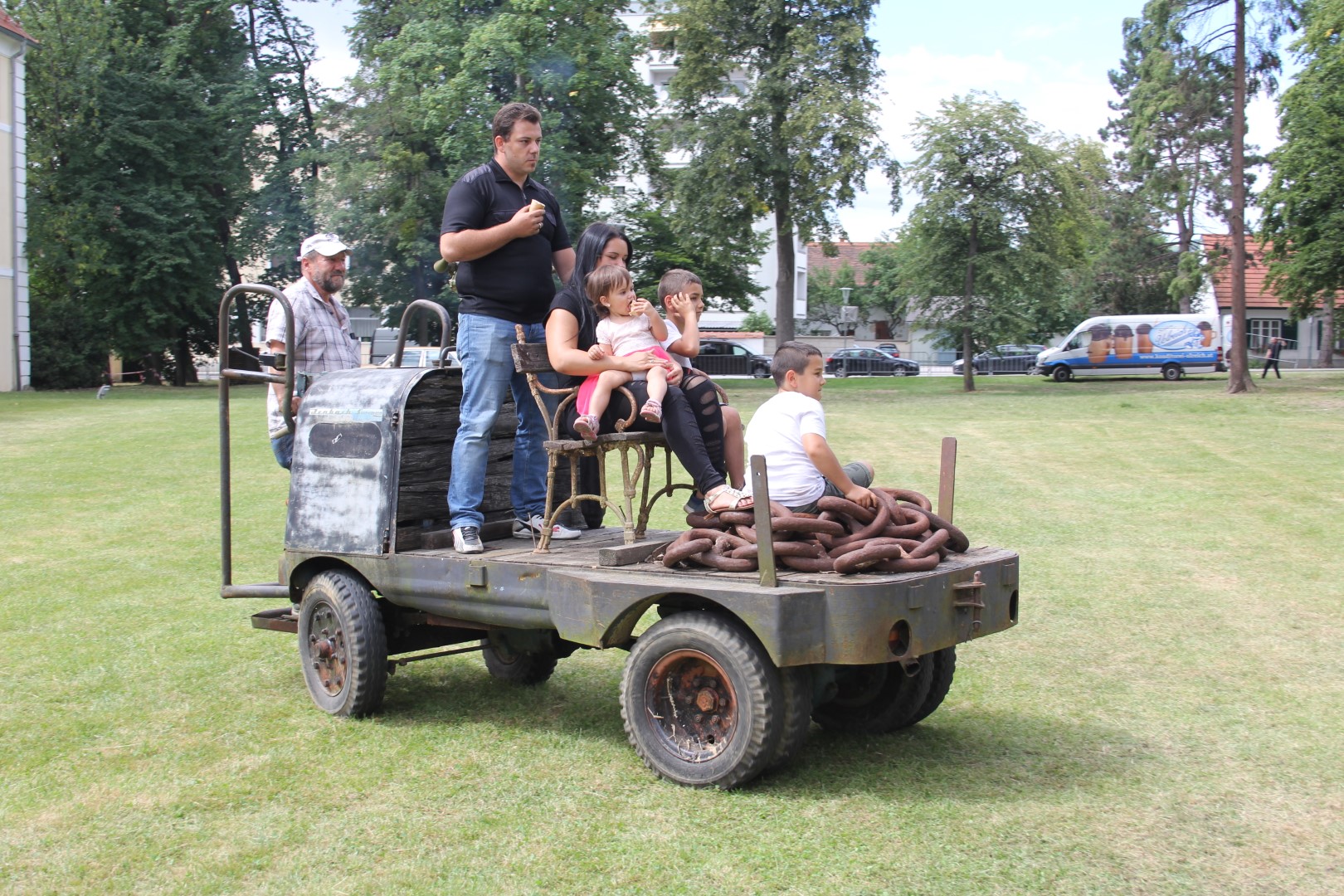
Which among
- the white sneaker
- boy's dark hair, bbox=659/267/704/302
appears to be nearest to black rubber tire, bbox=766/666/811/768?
the white sneaker

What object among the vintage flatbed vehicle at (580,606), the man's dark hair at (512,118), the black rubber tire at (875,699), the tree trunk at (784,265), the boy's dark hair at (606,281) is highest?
the tree trunk at (784,265)

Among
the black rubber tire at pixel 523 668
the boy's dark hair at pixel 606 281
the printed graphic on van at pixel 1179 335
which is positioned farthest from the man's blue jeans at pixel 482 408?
the printed graphic on van at pixel 1179 335

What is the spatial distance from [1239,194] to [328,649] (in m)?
31.8

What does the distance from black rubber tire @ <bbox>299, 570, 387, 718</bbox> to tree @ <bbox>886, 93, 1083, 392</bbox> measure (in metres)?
33.6

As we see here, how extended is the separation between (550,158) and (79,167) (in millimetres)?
16085

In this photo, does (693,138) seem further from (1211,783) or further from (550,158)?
(1211,783)

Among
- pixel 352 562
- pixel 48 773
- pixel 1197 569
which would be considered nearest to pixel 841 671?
pixel 352 562

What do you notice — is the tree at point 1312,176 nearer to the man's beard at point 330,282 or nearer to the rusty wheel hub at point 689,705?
the man's beard at point 330,282

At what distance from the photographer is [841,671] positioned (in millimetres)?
5598

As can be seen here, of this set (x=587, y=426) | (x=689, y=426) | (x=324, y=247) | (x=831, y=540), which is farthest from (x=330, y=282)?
(x=831, y=540)

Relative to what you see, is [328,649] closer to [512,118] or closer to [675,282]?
[675,282]

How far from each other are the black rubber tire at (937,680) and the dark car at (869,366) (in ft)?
187

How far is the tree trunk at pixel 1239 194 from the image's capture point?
105ft

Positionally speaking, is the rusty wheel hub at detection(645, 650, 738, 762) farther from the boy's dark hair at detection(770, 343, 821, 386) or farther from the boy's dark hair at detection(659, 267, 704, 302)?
the boy's dark hair at detection(659, 267, 704, 302)
